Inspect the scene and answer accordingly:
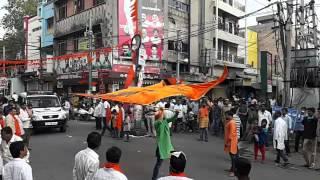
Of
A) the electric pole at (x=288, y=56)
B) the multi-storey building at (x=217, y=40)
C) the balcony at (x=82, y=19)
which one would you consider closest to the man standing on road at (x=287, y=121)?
the electric pole at (x=288, y=56)

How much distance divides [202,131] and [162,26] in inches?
691

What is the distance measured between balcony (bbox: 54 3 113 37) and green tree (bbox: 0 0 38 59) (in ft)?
59.2

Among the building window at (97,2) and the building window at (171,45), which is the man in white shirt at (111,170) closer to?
the building window at (97,2)

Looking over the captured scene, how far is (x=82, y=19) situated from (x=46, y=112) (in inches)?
753

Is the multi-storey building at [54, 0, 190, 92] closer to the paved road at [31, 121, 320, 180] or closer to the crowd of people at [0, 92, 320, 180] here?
the crowd of people at [0, 92, 320, 180]

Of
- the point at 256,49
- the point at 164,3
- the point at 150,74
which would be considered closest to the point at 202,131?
the point at 150,74

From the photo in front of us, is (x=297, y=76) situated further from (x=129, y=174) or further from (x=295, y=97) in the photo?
(x=129, y=174)

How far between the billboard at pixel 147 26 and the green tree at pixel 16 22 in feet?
96.8

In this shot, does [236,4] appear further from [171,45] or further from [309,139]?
[309,139]

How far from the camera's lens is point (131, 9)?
3391 cm

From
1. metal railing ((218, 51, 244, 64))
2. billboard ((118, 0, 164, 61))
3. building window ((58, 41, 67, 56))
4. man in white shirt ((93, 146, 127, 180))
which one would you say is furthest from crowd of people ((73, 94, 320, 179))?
building window ((58, 41, 67, 56))

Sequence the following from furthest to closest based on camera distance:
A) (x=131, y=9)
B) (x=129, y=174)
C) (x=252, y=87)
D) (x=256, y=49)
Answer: (x=256, y=49) → (x=252, y=87) → (x=131, y=9) → (x=129, y=174)

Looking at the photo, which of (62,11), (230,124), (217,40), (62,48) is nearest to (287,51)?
(230,124)

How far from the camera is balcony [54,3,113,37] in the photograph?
1344 inches
